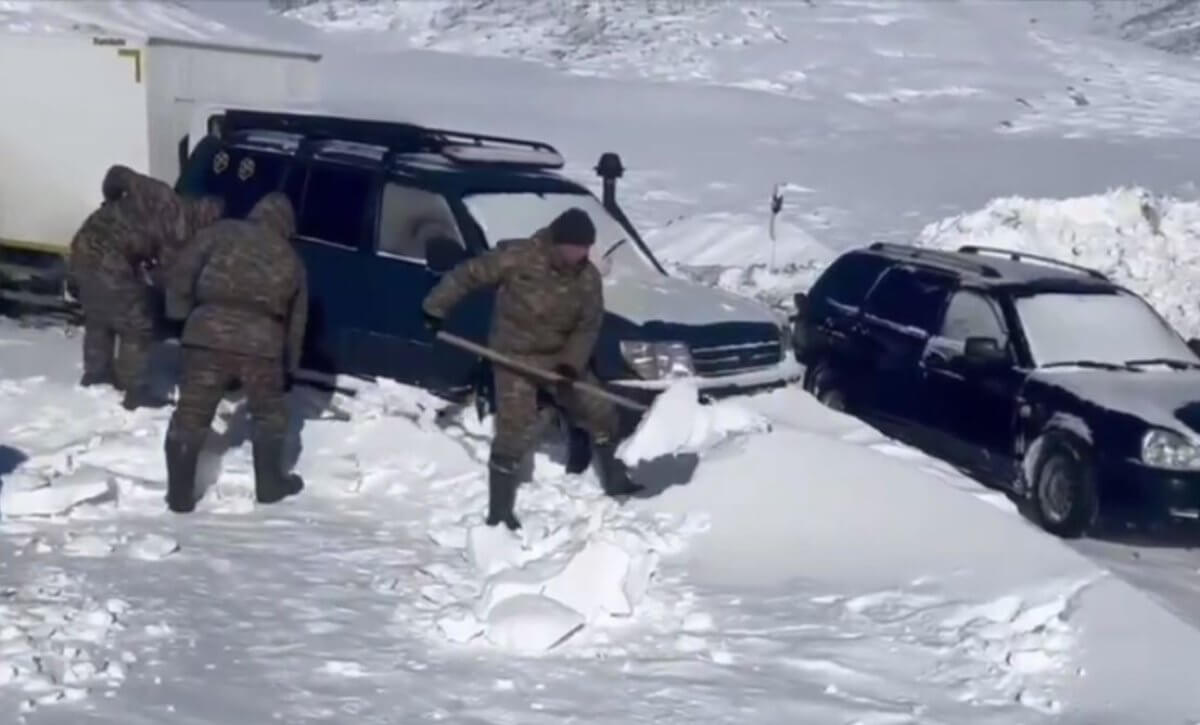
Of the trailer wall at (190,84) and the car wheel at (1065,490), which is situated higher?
the trailer wall at (190,84)

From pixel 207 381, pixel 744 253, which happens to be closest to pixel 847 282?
pixel 207 381

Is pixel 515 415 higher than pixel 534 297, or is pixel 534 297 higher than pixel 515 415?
pixel 534 297

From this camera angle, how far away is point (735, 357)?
11.0 meters

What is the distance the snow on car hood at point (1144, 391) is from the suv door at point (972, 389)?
314mm

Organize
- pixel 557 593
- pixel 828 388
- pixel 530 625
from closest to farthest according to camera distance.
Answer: pixel 530 625 < pixel 557 593 < pixel 828 388

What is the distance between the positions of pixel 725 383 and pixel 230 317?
3.17 meters

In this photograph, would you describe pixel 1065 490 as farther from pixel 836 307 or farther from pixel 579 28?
pixel 579 28

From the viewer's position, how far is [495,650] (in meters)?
7.26

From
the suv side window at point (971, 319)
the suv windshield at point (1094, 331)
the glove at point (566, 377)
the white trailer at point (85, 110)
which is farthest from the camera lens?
the white trailer at point (85, 110)

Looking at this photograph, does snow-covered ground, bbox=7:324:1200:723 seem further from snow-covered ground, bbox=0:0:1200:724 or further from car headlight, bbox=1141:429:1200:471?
car headlight, bbox=1141:429:1200:471

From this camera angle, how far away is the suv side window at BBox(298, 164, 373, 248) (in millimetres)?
11688

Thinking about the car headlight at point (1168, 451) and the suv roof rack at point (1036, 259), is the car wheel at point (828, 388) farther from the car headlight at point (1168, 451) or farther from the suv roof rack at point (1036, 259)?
the car headlight at point (1168, 451)

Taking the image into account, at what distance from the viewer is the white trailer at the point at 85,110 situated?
14133 millimetres

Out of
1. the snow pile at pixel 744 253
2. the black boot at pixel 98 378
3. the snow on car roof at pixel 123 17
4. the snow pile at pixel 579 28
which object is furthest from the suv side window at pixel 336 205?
the snow pile at pixel 579 28
